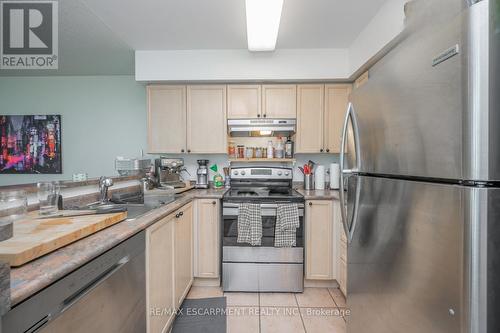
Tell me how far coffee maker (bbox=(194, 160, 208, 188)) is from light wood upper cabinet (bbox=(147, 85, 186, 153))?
30 centimetres

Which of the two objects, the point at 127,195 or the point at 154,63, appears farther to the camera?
the point at 154,63

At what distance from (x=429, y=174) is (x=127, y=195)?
6.92 feet

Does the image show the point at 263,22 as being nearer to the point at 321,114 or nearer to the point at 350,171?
the point at 321,114

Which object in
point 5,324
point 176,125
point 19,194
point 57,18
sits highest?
point 57,18

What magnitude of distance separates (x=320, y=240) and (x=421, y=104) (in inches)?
69.5

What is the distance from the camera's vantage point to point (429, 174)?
29.8 inches

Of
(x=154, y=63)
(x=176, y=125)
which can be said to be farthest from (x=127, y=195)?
(x=154, y=63)

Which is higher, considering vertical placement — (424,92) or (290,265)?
(424,92)

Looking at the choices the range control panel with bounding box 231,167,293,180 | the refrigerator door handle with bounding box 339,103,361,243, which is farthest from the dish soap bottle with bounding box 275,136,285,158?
the refrigerator door handle with bounding box 339,103,361,243

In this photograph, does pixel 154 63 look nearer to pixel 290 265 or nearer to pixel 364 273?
pixel 290 265

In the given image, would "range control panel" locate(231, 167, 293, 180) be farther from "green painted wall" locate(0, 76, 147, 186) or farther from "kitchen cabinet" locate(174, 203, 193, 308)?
"green painted wall" locate(0, 76, 147, 186)

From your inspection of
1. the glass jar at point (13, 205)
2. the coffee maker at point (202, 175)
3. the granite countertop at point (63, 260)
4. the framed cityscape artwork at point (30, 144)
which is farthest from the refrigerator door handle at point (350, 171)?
the framed cityscape artwork at point (30, 144)

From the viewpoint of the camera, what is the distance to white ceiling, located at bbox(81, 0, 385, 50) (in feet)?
6.00

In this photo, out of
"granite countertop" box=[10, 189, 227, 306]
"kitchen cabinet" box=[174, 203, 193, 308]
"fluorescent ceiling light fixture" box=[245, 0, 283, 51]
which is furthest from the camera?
"kitchen cabinet" box=[174, 203, 193, 308]
